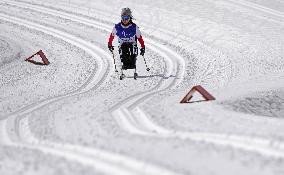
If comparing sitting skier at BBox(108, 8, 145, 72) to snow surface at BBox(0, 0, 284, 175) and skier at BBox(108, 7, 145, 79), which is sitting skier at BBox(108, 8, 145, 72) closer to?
skier at BBox(108, 7, 145, 79)

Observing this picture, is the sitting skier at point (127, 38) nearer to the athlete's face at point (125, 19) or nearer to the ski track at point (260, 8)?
the athlete's face at point (125, 19)

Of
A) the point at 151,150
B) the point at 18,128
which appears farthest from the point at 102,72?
the point at 151,150

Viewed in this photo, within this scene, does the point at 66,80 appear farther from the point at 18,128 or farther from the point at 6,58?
the point at 18,128

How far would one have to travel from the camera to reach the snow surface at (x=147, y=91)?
4.88 m

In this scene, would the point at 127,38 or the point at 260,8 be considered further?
the point at 260,8

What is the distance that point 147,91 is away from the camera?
1000 cm

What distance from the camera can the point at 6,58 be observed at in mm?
13305

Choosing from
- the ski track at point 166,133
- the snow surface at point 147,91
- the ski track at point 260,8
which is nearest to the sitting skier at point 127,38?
the snow surface at point 147,91

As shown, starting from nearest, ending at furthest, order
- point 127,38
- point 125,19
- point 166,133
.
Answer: point 166,133
point 125,19
point 127,38

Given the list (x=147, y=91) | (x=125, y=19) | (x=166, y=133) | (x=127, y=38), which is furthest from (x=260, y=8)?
(x=166, y=133)

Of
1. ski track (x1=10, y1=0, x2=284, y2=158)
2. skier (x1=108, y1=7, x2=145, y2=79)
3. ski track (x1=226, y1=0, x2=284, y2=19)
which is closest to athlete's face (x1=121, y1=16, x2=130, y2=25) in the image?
skier (x1=108, y1=7, x2=145, y2=79)

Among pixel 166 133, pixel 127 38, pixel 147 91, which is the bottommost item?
pixel 147 91

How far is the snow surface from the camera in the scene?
16.0 feet

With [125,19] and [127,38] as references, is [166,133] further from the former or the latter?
[127,38]
